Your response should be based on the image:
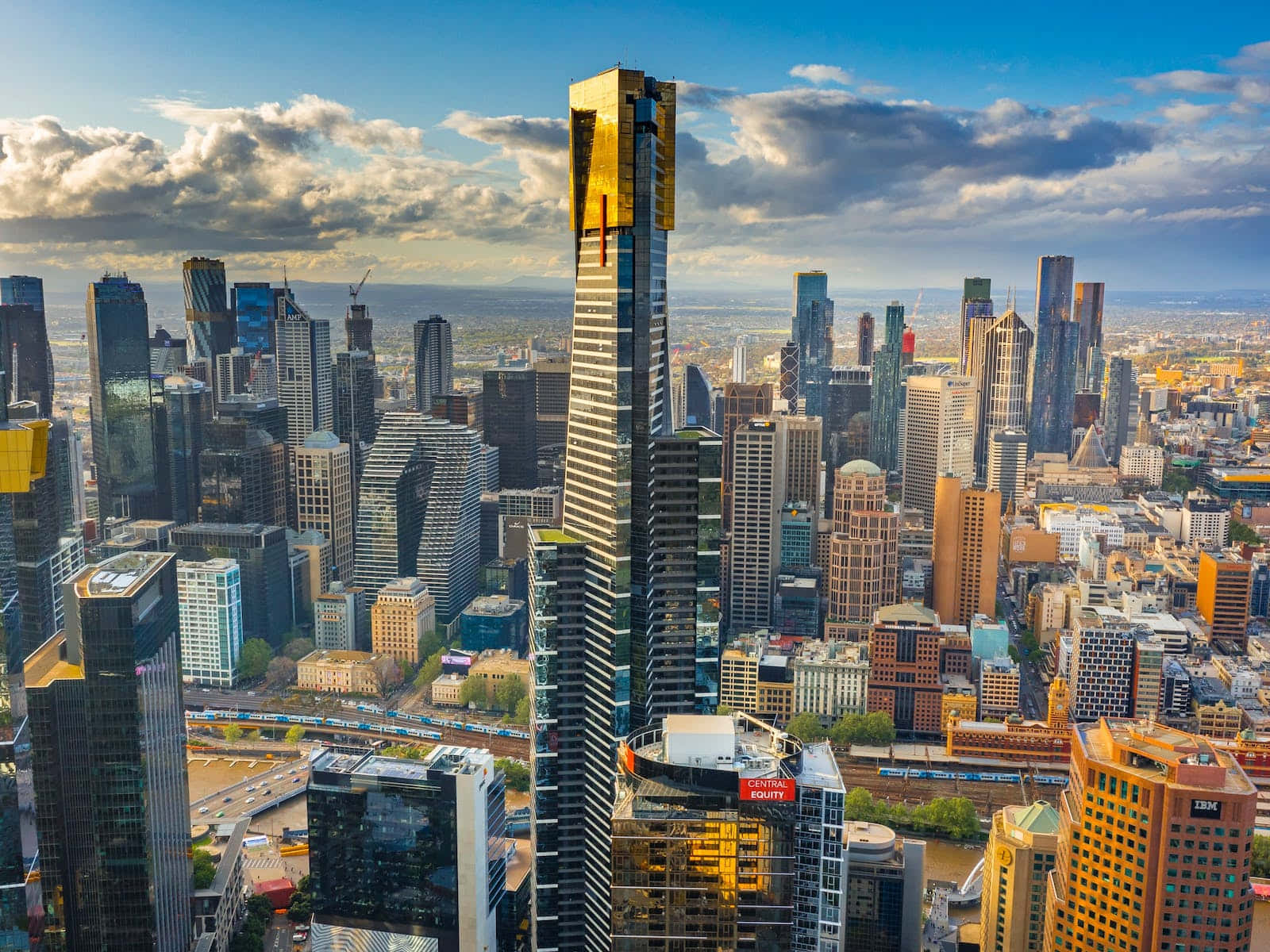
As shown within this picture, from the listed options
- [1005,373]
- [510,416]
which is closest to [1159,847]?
[510,416]

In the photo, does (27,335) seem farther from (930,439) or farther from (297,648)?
(930,439)

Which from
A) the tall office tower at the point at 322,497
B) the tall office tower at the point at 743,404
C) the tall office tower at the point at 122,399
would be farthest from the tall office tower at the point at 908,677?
the tall office tower at the point at 122,399

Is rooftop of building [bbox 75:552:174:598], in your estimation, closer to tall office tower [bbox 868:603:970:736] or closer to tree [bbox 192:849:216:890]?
tree [bbox 192:849:216:890]

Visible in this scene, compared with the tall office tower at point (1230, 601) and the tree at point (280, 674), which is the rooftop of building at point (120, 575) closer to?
the tree at point (280, 674)

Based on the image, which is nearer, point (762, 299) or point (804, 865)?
point (804, 865)

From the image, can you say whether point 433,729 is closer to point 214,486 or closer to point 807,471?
point 214,486

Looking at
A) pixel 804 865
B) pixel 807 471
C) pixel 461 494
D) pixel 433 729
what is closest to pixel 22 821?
pixel 804 865
